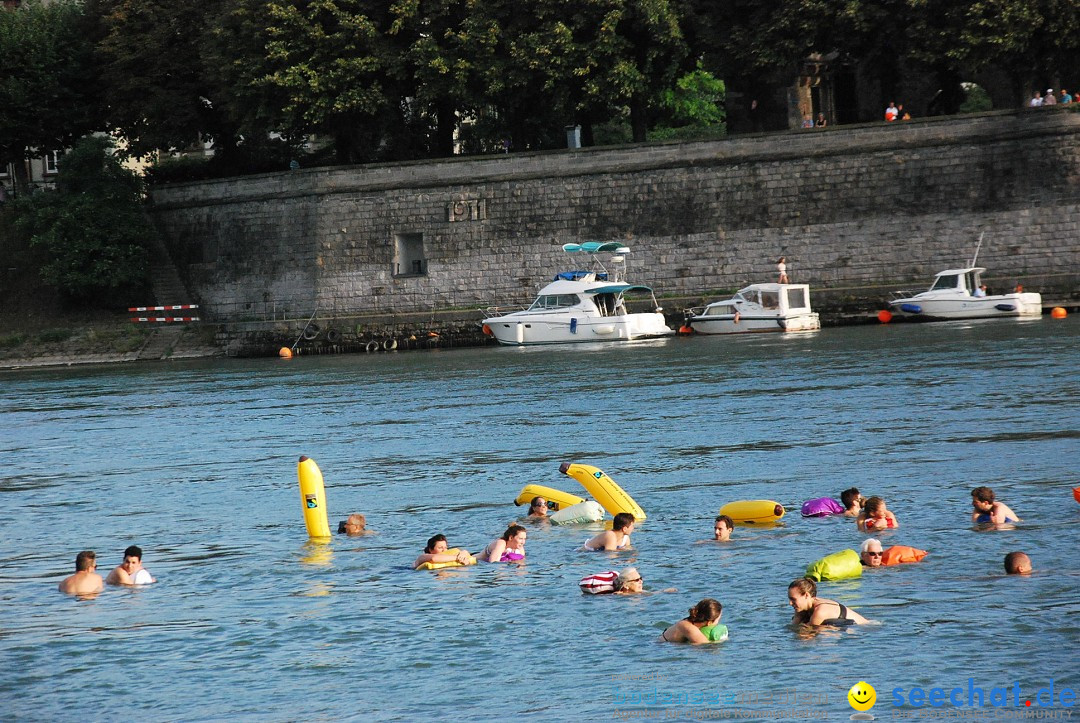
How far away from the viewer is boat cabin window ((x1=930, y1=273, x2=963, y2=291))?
120 feet

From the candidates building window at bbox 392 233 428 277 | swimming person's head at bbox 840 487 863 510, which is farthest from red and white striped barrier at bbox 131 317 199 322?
swimming person's head at bbox 840 487 863 510

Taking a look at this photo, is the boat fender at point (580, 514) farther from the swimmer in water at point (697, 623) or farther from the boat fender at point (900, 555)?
the swimmer in water at point (697, 623)

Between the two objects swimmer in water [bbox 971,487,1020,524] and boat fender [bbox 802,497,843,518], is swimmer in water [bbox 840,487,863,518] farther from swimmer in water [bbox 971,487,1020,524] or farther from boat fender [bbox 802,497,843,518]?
swimmer in water [bbox 971,487,1020,524]

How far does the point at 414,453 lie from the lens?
21.5m

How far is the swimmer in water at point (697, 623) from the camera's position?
1109 cm

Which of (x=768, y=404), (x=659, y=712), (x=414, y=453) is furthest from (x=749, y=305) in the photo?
(x=659, y=712)

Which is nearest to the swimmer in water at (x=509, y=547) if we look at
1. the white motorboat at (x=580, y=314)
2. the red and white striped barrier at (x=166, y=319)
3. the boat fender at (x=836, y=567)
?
the boat fender at (x=836, y=567)

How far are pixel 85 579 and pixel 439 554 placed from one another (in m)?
3.38

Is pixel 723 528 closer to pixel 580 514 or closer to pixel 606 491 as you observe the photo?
pixel 606 491

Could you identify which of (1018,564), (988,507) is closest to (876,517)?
(988,507)

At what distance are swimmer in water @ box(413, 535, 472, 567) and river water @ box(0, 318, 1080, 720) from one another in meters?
0.18

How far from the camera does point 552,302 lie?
3922 cm

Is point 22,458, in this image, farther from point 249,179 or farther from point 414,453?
point 249,179

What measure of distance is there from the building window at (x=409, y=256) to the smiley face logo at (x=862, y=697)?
3278cm
